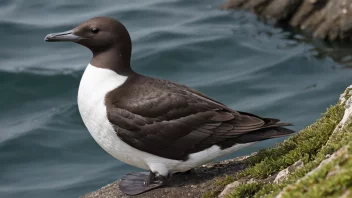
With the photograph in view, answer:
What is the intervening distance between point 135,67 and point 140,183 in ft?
30.4

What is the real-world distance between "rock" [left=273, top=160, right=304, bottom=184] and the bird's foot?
1.47m

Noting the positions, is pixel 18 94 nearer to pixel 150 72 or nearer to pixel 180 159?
pixel 150 72

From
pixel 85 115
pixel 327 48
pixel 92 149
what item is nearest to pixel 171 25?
pixel 327 48

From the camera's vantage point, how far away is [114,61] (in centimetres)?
806

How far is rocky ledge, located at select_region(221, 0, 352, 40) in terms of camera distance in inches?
632

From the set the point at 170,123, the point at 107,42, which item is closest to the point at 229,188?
the point at 170,123

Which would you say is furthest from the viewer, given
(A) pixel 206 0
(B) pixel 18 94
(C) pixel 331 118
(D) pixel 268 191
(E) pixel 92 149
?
(A) pixel 206 0

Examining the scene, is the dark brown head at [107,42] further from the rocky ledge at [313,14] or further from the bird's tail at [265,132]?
the rocky ledge at [313,14]

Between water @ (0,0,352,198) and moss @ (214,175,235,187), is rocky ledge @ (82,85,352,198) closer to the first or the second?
moss @ (214,175,235,187)

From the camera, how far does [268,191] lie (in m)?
6.45

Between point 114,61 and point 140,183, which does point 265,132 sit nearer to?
point 140,183

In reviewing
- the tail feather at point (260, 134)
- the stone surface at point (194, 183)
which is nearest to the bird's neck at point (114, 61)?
the stone surface at point (194, 183)

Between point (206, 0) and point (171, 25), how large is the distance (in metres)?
1.69

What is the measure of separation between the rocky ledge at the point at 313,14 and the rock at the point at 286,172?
971 centimetres
